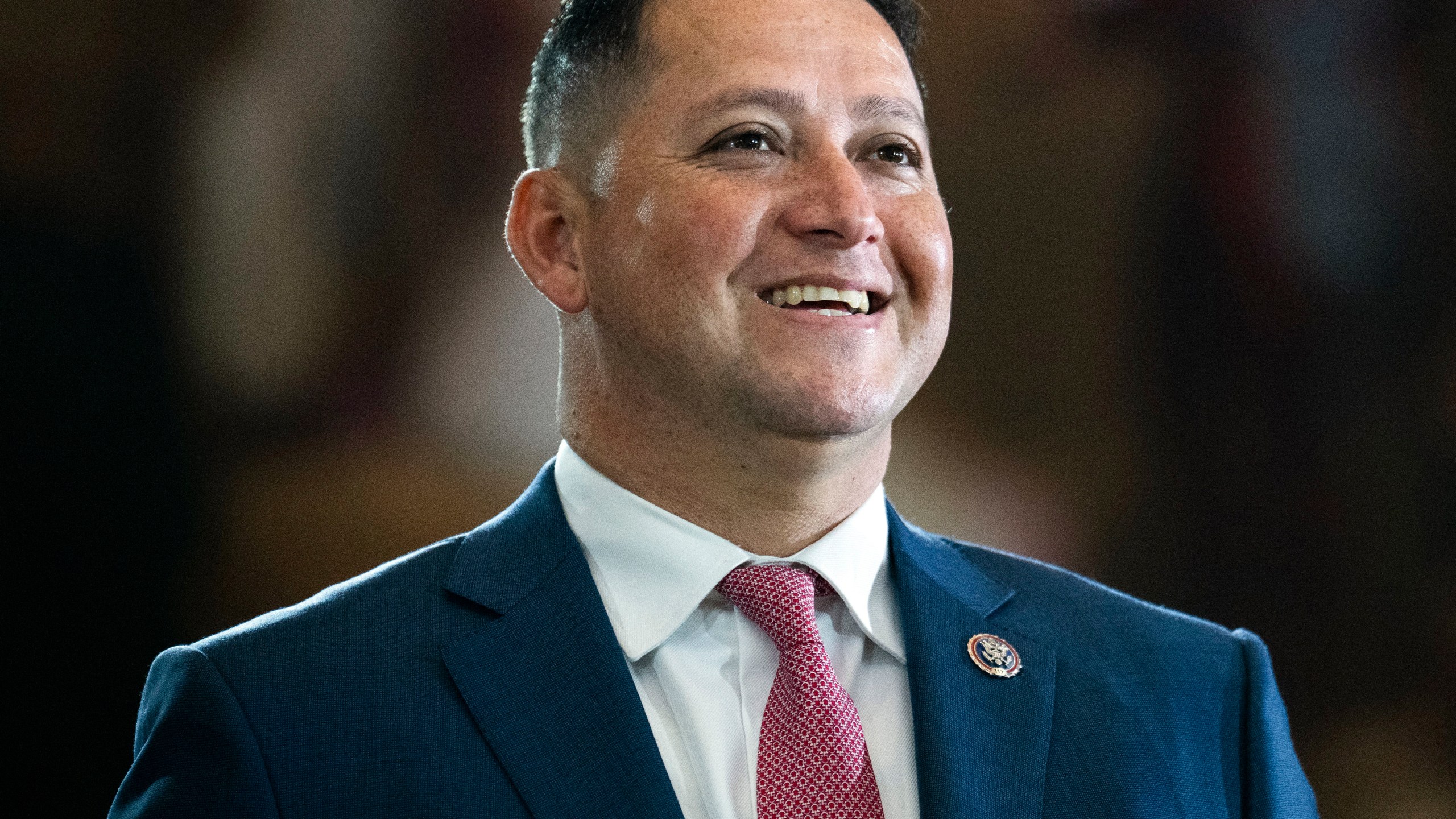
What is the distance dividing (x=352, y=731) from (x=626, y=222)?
809 millimetres

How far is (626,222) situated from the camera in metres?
2.00

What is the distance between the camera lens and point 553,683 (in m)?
1.81

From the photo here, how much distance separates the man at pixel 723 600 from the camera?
175cm

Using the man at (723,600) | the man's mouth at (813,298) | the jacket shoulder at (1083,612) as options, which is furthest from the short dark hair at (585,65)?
the jacket shoulder at (1083,612)

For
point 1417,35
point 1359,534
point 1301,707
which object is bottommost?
point 1301,707

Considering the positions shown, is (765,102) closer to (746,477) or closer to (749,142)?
(749,142)

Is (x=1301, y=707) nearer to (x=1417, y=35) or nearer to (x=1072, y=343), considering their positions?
(x=1072, y=343)

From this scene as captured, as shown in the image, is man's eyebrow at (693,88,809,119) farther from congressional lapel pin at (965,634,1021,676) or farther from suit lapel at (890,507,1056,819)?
congressional lapel pin at (965,634,1021,676)

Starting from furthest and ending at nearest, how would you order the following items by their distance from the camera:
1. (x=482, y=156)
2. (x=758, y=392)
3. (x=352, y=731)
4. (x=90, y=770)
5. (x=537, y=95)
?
(x=482, y=156) < (x=90, y=770) < (x=537, y=95) < (x=758, y=392) < (x=352, y=731)

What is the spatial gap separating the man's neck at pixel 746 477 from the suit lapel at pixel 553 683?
154 mm

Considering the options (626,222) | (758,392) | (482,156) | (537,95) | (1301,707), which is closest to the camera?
(758,392)

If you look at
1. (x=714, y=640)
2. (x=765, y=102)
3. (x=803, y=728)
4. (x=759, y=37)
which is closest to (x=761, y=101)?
(x=765, y=102)

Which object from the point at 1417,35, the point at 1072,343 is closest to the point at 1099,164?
the point at 1072,343

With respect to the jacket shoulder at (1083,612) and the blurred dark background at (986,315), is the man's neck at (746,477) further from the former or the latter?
the blurred dark background at (986,315)
